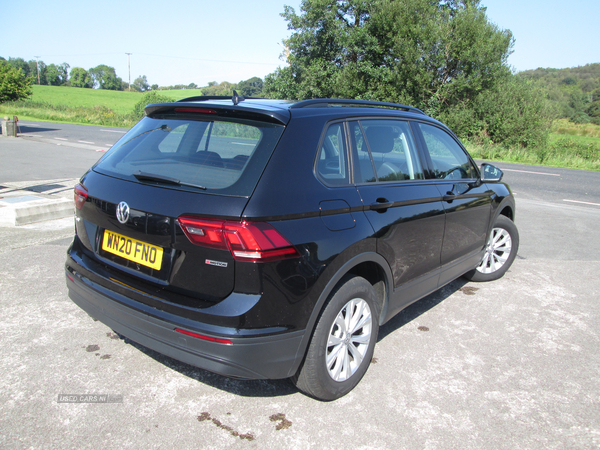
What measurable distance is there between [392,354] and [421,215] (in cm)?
106

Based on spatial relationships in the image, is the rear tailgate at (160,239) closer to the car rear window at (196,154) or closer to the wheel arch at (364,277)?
the car rear window at (196,154)

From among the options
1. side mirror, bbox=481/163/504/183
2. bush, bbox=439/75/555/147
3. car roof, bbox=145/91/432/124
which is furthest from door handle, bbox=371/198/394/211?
A: bush, bbox=439/75/555/147

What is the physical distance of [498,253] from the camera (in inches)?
197

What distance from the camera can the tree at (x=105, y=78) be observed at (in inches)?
4466

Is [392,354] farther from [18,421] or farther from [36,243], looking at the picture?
[36,243]

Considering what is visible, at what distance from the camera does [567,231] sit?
743 cm

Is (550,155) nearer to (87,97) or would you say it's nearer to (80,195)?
(80,195)

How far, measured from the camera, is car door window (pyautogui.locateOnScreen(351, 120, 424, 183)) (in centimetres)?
297

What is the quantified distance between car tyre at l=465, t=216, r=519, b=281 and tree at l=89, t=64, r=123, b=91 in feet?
409

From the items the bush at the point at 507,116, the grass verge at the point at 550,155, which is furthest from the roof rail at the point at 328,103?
the bush at the point at 507,116

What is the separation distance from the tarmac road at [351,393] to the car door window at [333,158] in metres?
1.37

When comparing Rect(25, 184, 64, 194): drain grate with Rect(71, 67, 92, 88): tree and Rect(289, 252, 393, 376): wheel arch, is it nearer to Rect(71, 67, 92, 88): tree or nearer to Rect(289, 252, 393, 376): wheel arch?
Rect(289, 252, 393, 376): wheel arch

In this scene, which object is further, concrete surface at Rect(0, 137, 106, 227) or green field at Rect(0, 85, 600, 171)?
green field at Rect(0, 85, 600, 171)

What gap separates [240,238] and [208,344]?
559mm
